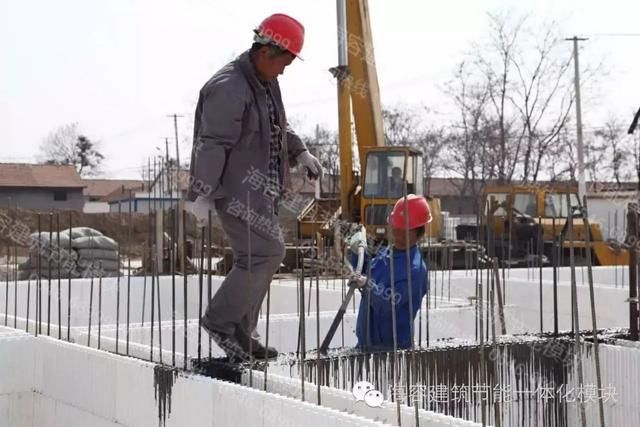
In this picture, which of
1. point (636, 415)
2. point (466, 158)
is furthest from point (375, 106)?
point (466, 158)

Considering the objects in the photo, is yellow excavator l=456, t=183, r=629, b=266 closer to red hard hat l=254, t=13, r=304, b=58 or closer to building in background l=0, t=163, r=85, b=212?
red hard hat l=254, t=13, r=304, b=58

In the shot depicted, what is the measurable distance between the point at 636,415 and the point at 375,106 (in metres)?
9.11

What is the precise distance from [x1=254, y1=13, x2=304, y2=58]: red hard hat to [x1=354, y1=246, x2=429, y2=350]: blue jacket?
3.46 feet

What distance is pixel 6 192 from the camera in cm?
3256

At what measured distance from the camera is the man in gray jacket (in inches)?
121

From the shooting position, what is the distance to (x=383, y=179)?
12.1 m

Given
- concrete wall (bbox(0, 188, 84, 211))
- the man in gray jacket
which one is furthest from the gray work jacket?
concrete wall (bbox(0, 188, 84, 211))

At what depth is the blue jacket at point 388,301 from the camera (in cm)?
376

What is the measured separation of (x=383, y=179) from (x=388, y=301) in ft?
27.4

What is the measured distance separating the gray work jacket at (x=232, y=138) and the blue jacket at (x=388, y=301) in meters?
0.80

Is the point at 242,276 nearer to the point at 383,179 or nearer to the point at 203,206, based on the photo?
the point at 203,206

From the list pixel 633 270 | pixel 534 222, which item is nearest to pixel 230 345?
pixel 633 270

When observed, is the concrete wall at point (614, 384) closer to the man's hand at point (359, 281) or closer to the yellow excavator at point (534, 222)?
the man's hand at point (359, 281)

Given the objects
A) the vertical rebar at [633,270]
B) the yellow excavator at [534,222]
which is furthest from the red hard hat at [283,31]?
the yellow excavator at [534,222]
